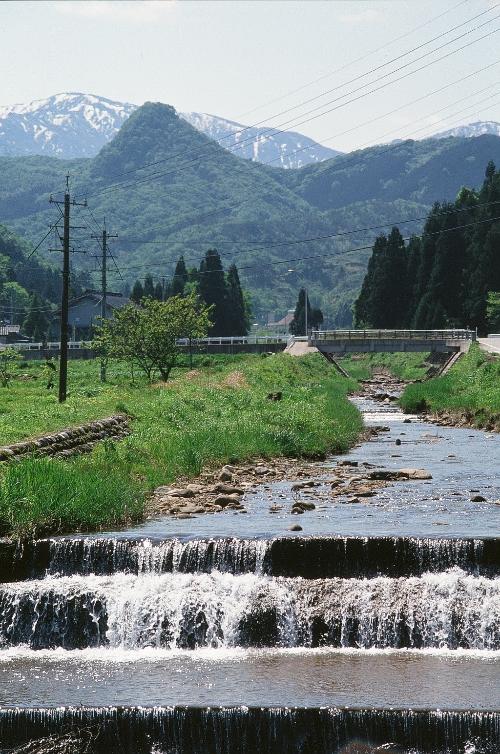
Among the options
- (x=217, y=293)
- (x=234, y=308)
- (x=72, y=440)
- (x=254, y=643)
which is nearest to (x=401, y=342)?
(x=217, y=293)

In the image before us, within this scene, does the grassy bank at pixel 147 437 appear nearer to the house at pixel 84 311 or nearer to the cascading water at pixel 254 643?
the cascading water at pixel 254 643

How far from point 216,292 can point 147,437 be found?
113m

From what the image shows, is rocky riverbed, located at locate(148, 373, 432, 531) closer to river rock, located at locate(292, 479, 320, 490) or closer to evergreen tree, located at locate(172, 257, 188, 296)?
river rock, located at locate(292, 479, 320, 490)

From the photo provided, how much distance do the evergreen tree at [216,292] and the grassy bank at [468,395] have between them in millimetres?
68623

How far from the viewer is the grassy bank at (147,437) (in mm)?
26078

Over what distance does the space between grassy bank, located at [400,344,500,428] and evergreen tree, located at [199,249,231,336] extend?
6862cm

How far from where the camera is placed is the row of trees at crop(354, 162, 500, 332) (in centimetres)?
10612

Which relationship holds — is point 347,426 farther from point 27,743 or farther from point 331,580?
point 27,743

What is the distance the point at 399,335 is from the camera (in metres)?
99.6

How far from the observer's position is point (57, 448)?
112 feet

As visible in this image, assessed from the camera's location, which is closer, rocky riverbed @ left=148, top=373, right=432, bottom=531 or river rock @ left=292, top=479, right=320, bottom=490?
rocky riverbed @ left=148, top=373, right=432, bottom=531

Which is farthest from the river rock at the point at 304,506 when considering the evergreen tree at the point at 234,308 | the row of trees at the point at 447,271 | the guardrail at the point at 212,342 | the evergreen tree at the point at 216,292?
the evergreen tree at the point at 234,308

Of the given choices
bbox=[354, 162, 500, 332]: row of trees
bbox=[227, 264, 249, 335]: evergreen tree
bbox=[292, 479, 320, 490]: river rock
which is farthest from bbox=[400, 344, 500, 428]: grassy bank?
bbox=[227, 264, 249, 335]: evergreen tree

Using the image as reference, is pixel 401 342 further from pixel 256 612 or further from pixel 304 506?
pixel 256 612
